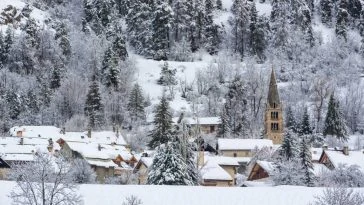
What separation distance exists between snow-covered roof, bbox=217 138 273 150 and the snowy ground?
5167 centimetres

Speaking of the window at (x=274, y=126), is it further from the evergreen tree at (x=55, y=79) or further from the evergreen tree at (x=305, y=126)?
the evergreen tree at (x=55, y=79)

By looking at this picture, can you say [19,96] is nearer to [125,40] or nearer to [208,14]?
[125,40]

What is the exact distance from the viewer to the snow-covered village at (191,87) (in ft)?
248

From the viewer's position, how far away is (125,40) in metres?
128

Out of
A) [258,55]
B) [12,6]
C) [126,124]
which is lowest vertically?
[126,124]

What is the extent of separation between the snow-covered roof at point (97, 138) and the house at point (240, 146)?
11.1 m

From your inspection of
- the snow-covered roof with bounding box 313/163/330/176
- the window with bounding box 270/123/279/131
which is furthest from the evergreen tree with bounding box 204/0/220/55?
the snow-covered roof with bounding box 313/163/330/176

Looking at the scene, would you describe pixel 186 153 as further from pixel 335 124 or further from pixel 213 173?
pixel 335 124

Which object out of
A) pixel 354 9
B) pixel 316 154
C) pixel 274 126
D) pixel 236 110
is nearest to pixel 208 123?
pixel 236 110

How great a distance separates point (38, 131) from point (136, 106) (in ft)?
63.4

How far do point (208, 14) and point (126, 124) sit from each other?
35.8 metres

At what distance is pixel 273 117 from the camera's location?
102 meters

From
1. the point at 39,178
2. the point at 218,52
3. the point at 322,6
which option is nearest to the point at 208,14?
the point at 218,52

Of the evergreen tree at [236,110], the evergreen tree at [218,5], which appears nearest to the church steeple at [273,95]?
the evergreen tree at [236,110]
